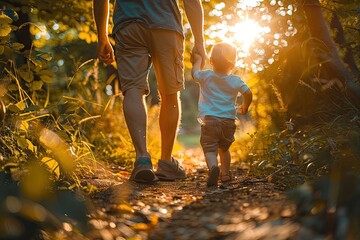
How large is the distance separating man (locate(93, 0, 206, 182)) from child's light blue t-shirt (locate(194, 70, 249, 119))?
6.3 inches

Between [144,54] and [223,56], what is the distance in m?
0.67

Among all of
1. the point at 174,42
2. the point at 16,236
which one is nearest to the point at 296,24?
the point at 174,42

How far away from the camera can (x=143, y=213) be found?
248 centimetres

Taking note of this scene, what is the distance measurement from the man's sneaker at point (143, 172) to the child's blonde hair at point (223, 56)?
106cm

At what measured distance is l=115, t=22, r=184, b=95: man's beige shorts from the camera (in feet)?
12.5

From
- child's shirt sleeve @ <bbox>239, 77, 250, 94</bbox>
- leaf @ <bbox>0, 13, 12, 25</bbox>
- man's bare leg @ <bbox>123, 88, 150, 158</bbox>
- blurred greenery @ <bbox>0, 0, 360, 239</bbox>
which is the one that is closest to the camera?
blurred greenery @ <bbox>0, 0, 360, 239</bbox>

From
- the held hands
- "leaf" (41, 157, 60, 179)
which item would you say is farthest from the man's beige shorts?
"leaf" (41, 157, 60, 179)

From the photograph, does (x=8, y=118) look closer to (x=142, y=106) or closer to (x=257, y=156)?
(x=142, y=106)

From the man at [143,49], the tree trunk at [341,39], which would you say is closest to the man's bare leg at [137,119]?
the man at [143,49]

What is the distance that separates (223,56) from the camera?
408cm

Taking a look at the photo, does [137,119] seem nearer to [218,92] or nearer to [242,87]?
[218,92]

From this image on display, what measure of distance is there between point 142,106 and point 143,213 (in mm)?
1458

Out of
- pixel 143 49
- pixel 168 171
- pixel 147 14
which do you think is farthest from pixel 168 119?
pixel 147 14

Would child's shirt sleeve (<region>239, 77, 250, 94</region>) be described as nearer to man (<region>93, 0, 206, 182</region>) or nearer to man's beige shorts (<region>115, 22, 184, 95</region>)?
man (<region>93, 0, 206, 182</region>)
